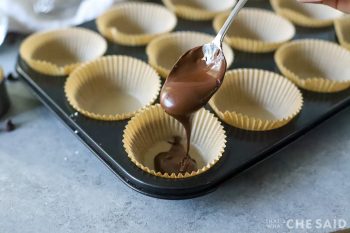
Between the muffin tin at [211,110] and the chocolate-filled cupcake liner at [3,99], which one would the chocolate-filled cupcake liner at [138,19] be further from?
the chocolate-filled cupcake liner at [3,99]

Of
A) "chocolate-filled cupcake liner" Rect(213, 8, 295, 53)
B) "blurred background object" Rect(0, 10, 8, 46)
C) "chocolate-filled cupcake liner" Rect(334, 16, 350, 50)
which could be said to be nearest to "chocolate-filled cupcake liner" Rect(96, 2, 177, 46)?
"chocolate-filled cupcake liner" Rect(213, 8, 295, 53)

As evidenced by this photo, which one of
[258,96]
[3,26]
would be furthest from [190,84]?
[3,26]

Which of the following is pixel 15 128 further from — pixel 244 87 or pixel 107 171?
pixel 244 87

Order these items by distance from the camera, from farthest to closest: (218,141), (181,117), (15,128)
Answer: (15,128) < (218,141) < (181,117)

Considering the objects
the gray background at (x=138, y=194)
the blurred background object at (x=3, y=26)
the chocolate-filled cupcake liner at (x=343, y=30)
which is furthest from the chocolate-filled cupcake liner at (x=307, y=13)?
the blurred background object at (x=3, y=26)

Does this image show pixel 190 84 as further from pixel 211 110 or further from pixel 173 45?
pixel 173 45

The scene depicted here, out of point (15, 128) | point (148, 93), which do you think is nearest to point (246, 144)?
point (148, 93)

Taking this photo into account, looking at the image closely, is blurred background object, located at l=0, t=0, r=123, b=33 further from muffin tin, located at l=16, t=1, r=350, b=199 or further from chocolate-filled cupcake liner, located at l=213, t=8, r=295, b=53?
chocolate-filled cupcake liner, located at l=213, t=8, r=295, b=53
